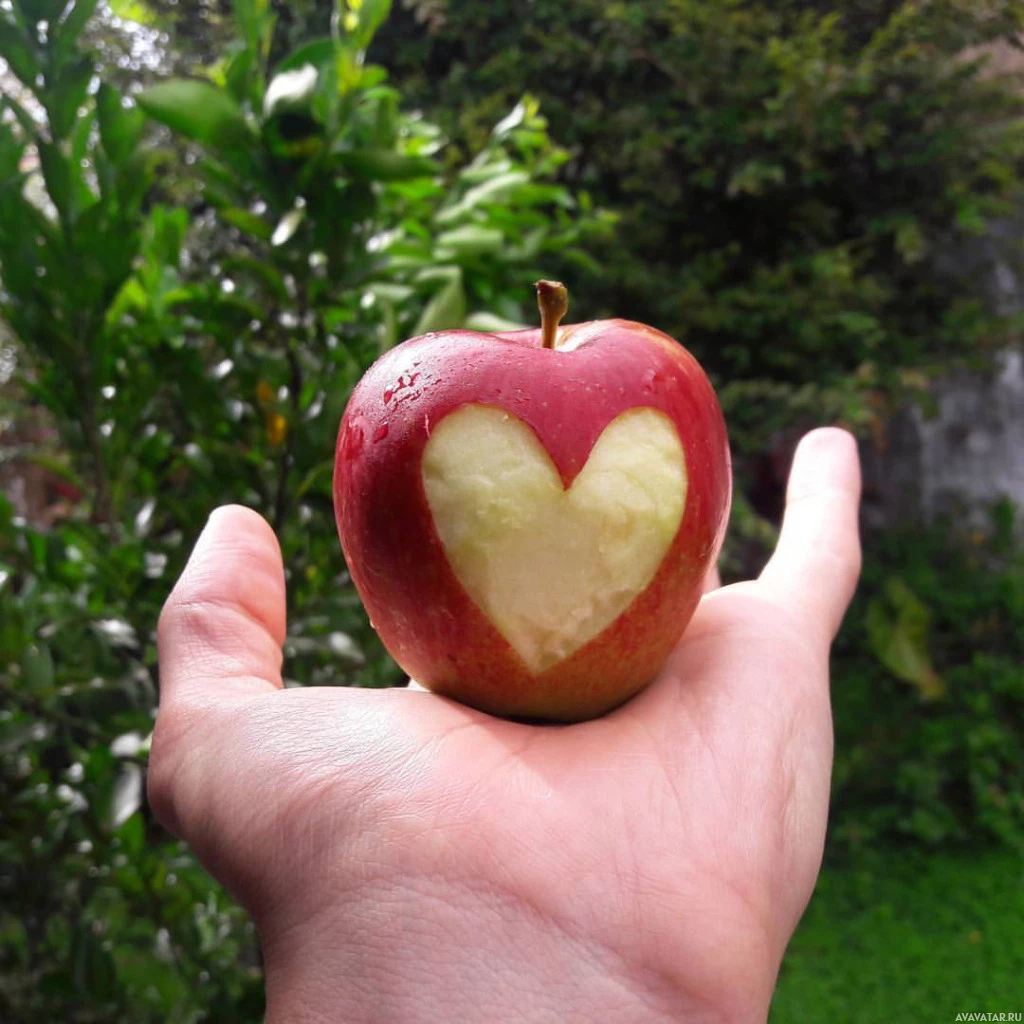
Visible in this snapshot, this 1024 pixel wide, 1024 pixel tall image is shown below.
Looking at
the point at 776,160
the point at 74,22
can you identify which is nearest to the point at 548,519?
the point at 74,22

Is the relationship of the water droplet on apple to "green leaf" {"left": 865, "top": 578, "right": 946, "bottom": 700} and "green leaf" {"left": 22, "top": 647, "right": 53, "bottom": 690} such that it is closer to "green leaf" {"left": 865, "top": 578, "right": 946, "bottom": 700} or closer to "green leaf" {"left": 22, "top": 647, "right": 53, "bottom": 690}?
"green leaf" {"left": 22, "top": 647, "right": 53, "bottom": 690}

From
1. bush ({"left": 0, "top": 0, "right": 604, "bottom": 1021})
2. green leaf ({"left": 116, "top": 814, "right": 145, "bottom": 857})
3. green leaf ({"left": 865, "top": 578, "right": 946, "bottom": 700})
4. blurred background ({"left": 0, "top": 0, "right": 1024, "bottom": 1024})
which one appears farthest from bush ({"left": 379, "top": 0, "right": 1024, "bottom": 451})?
green leaf ({"left": 116, "top": 814, "right": 145, "bottom": 857})

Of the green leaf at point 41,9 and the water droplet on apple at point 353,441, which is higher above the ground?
the green leaf at point 41,9

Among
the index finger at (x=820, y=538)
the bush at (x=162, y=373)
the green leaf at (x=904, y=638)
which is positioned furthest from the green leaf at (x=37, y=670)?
the green leaf at (x=904, y=638)

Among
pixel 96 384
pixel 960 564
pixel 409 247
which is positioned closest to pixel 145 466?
pixel 96 384

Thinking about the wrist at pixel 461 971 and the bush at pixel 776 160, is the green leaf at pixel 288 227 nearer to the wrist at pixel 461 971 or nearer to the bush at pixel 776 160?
the wrist at pixel 461 971

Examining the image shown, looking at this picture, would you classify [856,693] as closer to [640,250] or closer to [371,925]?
[640,250]
